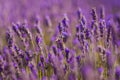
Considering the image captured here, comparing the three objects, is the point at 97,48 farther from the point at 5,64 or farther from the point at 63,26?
the point at 5,64

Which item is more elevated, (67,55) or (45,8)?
(45,8)

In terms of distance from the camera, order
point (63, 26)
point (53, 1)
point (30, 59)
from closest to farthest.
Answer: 1. point (30, 59)
2. point (63, 26)
3. point (53, 1)

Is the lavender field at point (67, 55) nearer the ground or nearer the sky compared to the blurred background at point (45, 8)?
nearer the ground

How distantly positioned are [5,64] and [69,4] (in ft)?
9.70

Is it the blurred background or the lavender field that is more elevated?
the blurred background

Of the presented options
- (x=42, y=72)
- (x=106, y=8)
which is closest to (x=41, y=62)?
(x=42, y=72)

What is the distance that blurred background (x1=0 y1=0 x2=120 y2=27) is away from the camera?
180 inches

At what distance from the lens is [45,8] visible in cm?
511

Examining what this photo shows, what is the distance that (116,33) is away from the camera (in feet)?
8.46

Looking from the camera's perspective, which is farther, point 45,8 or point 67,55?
point 45,8

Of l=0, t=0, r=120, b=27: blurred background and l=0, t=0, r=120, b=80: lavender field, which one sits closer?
l=0, t=0, r=120, b=80: lavender field

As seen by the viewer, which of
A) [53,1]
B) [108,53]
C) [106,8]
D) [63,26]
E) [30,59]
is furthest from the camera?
[53,1]

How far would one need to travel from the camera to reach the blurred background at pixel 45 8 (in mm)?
4582

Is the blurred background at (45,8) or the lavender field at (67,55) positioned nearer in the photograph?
the lavender field at (67,55)
